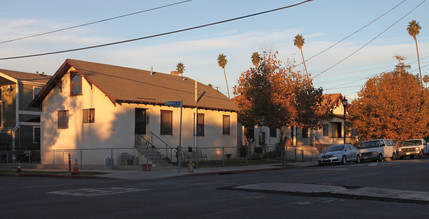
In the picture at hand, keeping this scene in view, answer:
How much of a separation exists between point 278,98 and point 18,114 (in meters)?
23.4

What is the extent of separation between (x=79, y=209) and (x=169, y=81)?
28327 millimetres

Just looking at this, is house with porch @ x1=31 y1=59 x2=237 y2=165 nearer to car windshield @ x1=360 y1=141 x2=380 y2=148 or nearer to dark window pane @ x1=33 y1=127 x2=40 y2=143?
dark window pane @ x1=33 y1=127 x2=40 y2=143

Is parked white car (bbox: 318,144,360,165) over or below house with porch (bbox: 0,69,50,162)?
below

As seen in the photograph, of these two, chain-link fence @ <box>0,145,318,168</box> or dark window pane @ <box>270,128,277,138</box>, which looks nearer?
chain-link fence @ <box>0,145,318,168</box>

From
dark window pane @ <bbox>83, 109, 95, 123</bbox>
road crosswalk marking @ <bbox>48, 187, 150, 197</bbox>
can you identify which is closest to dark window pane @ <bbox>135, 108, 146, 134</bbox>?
dark window pane @ <bbox>83, 109, 95, 123</bbox>

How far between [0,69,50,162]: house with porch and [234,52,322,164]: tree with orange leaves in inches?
796

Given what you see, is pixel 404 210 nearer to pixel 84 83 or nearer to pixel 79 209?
pixel 79 209

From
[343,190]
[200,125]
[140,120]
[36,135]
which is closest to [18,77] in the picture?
[36,135]

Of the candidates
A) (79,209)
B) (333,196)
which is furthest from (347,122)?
(79,209)

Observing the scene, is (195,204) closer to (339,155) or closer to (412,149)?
(339,155)

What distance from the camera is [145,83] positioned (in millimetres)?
35781

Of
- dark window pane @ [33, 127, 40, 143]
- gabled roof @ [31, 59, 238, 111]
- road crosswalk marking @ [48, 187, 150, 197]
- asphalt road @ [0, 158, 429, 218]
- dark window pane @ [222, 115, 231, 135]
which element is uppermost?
gabled roof @ [31, 59, 238, 111]

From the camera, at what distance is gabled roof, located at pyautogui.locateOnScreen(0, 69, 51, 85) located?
42.2m

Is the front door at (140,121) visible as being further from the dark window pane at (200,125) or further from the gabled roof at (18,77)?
the gabled roof at (18,77)
